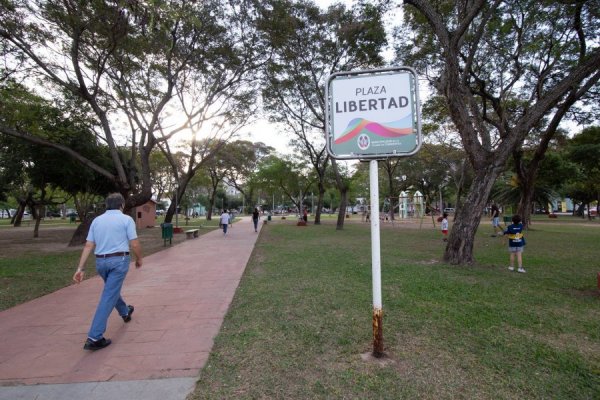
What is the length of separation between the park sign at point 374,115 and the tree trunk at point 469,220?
5846 millimetres

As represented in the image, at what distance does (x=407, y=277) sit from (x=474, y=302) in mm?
1799

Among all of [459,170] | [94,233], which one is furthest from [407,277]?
[459,170]

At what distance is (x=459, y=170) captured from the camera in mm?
33312

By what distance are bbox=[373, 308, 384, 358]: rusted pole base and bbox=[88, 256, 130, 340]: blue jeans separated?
104 inches

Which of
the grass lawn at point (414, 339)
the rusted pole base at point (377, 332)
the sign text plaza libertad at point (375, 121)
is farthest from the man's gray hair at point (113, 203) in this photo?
the rusted pole base at point (377, 332)

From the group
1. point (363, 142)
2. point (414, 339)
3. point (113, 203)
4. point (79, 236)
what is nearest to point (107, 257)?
point (113, 203)

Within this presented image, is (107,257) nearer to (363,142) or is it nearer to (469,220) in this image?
(363,142)

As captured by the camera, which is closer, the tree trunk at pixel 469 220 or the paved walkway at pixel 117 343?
the paved walkway at pixel 117 343

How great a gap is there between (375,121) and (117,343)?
3544mm

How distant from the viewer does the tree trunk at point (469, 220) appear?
805 centimetres

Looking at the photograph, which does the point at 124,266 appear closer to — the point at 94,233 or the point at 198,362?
the point at 94,233

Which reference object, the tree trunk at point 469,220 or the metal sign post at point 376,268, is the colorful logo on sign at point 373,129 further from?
the tree trunk at point 469,220

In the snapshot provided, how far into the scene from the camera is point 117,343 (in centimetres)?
384

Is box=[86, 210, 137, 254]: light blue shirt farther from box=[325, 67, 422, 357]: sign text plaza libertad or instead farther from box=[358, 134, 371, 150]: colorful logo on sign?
box=[358, 134, 371, 150]: colorful logo on sign
